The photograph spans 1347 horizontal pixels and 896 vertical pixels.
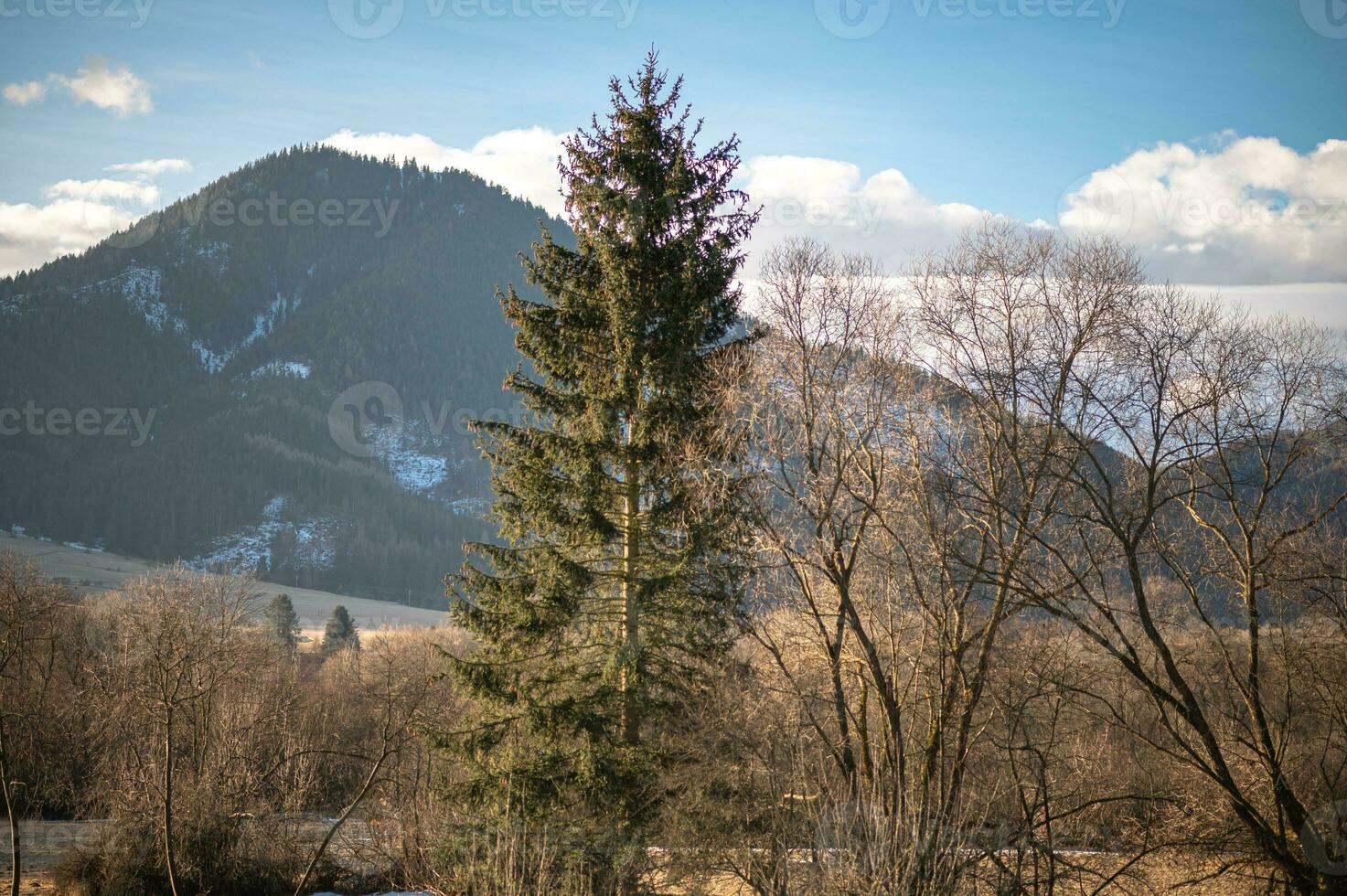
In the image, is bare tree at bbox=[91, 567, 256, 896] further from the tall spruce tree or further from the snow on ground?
the snow on ground

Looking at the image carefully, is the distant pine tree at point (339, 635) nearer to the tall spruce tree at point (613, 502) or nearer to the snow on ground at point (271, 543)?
the tall spruce tree at point (613, 502)

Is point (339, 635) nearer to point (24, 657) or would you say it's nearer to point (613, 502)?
point (24, 657)

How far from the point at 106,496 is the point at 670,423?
172m

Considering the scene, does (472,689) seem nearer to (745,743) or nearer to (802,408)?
(745,743)

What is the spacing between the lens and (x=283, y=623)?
72.4 meters

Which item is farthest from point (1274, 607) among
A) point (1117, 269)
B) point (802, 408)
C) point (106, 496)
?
point (106, 496)

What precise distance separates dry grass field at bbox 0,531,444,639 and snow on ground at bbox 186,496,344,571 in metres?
12.9

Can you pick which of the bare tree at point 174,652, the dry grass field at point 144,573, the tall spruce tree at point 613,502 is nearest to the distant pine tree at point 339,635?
the bare tree at point 174,652

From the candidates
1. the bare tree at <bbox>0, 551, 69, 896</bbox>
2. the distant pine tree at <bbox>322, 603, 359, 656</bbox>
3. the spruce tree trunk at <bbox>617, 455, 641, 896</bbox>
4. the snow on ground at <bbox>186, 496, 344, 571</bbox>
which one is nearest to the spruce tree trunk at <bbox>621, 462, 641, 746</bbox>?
the spruce tree trunk at <bbox>617, 455, 641, 896</bbox>

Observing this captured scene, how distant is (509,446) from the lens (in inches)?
779

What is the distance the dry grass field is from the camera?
109 m

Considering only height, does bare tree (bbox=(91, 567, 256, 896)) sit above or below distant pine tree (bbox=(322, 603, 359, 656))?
above

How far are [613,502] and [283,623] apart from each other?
6049cm

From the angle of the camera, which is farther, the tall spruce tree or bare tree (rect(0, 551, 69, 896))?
bare tree (rect(0, 551, 69, 896))
